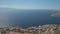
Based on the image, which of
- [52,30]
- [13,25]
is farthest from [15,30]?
[52,30]

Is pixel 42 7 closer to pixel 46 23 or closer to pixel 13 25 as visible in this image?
pixel 46 23

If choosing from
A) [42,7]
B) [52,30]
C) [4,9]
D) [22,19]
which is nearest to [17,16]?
[22,19]

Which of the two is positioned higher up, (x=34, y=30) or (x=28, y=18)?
(x=28, y=18)

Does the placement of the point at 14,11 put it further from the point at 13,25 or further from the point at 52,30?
the point at 52,30

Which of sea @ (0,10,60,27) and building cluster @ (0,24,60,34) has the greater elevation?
sea @ (0,10,60,27)

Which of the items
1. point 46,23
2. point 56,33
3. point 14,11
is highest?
point 14,11

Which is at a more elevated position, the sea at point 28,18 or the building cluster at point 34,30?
the sea at point 28,18

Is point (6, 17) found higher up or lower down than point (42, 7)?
lower down
